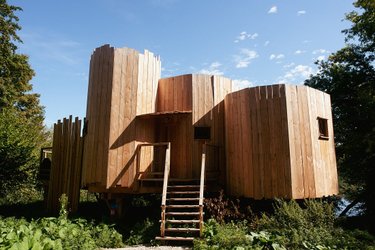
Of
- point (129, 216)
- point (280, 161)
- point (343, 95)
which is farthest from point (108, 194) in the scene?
point (343, 95)

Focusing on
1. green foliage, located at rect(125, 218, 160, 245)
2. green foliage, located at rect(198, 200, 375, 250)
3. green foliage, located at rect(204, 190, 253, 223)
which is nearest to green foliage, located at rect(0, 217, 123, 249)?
green foliage, located at rect(125, 218, 160, 245)

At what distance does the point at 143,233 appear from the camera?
8.77m

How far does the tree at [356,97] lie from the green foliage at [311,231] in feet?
18.9

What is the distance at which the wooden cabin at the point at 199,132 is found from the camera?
9508mm

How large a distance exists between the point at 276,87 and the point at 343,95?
7.19m

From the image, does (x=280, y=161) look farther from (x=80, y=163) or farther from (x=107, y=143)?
(x=80, y=163)

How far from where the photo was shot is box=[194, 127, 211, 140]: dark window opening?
37.1ft

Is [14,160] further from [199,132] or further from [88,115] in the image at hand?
[199,132]

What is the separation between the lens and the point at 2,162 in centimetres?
1405

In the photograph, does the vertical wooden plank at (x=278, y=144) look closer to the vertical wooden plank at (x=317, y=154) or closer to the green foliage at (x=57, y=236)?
the vertical wooden plank at (x=317, y=154)

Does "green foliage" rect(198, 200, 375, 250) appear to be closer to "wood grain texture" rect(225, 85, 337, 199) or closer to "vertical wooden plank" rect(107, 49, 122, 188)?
"wood grain texture" rect(225, 85, 337, 199)

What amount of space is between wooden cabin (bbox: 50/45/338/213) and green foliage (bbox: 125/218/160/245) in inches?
55.1

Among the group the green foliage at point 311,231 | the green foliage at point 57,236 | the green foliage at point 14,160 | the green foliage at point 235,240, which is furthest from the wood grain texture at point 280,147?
the green foliage at point 14,160

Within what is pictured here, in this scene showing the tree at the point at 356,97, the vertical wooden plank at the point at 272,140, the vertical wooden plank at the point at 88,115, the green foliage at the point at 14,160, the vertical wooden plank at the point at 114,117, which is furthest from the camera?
the green foliage at the point at 14,160
